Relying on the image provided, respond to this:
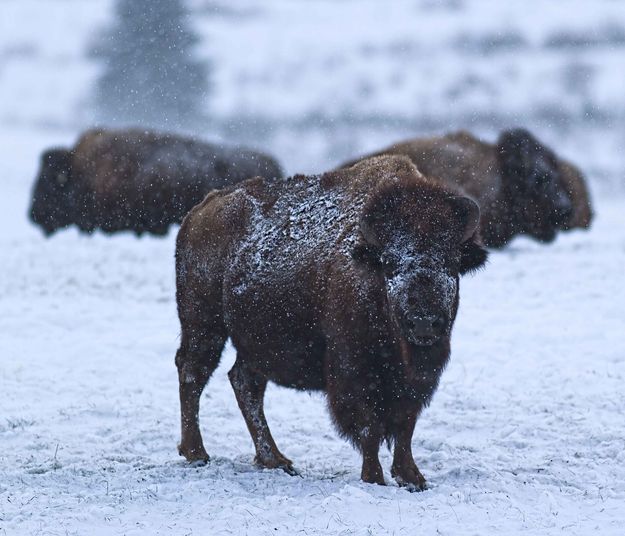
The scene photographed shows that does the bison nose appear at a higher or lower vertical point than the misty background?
lower

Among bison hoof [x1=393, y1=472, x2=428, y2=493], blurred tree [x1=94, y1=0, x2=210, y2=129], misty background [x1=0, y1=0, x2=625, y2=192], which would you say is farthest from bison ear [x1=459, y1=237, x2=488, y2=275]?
blurred tree [x1=94, y1=0, x2=210, y2=129]

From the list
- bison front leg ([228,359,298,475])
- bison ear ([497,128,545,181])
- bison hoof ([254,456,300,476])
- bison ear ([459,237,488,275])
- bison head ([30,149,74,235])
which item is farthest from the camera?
bison head ([30,149,74,235])

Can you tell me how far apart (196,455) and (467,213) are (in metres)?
2.81

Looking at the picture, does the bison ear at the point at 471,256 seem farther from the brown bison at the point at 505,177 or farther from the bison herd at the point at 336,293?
the brown bison at the point at 505,177

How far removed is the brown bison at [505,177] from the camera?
17.8 meters

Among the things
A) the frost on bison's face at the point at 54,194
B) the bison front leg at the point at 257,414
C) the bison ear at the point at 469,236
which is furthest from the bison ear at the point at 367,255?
the frost on bison's face at the point at 54,194

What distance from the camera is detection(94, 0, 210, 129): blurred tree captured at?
46781mm

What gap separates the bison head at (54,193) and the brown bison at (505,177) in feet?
26.2

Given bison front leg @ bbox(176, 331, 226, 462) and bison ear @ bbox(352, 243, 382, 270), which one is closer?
bison ear @ bbox(352, 243, 382, 270)

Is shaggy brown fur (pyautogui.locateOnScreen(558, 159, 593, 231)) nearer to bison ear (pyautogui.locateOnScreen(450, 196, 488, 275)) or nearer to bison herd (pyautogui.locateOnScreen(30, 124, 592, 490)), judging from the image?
bison herd (pyautogui.locateOnScreen(30, 124, 592, 490))

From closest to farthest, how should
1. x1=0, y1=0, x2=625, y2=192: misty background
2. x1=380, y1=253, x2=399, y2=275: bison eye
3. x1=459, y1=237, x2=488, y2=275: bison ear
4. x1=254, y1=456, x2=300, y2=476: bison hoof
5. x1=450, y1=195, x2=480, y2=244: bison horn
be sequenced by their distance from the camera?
x1=380, y1=253, x2=399, y2=275: bison eye < x1=450, y1=195, x2=480, y2=244: bison horn < x1=459, y1=237, x2=488, y2=275: bison ear < x1=254, y1=456, x2=300, y2=476: bison hoof < x1=0, y1=0, x2=625, y2=192: misty background

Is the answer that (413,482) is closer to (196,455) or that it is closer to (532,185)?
(196,455)

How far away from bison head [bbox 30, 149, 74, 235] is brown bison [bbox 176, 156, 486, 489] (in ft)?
49.1

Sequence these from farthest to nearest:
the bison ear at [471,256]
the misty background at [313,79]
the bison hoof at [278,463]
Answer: the misty background at [313,79] < the bison hoof at [278,463] < the bison ear at [471,256]
